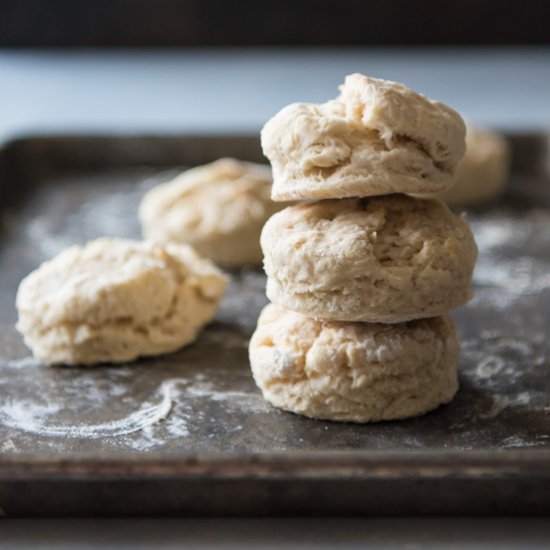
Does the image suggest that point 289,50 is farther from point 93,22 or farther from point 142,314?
point 142,314

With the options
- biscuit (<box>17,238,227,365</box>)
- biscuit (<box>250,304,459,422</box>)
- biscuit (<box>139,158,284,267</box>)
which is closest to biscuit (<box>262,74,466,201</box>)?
biscuit (<box>250,304,459,422</box>)

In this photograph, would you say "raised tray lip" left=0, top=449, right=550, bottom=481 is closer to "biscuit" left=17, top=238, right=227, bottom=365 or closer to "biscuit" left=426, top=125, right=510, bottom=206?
"biscuit" left=17, top=238, right=227, bottom=365

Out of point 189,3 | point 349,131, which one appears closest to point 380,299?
point 349,131

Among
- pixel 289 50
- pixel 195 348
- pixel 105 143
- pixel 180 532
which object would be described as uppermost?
pixel 289 50

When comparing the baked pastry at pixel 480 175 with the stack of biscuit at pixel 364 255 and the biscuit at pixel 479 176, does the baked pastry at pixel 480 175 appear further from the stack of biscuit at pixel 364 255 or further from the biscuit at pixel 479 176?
the stack of biscuit at pixel 364 255

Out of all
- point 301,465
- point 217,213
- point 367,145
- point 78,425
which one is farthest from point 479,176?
point 301,465

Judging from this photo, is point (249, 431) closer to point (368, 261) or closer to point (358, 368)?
point (358, 368)
